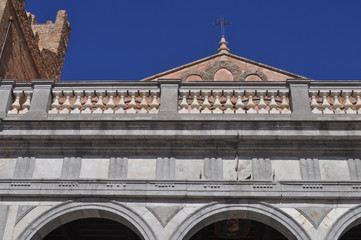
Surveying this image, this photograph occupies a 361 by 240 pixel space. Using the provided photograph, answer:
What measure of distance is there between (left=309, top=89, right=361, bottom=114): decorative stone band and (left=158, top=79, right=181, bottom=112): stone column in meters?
2.86

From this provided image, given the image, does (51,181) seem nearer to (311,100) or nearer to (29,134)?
(29,134)

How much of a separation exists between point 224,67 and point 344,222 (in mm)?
8872

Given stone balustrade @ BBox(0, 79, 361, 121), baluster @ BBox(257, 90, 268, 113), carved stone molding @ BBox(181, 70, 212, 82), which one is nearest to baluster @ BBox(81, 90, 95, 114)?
stone balustrade @ BBox(0, 79, 361, 121)

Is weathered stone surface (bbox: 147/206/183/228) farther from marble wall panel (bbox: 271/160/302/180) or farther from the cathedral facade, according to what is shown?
marble wall panel (bbox: 271/160/302/180)

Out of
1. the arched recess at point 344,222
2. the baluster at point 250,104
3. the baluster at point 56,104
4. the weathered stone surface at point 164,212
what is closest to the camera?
the arched recess at point 344,222

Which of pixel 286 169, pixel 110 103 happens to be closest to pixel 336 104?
pixel 286 169

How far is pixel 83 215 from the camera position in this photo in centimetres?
1095

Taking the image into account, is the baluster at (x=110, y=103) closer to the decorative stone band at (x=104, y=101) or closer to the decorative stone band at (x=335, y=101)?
the decorative stone band at (x=104, y=101)

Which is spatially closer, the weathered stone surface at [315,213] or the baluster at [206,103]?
the weathered stone surface at [315,213]

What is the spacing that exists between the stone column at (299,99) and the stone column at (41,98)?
5157 millimetres

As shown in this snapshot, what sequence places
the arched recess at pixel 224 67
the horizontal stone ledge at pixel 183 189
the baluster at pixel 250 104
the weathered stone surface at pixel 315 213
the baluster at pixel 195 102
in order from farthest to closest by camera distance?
the arched recess at pixel 224 67 < the baluster at pixel 195 102 < the baluster at pixel 250 104 < the horizontal stone ledge at pixel 183 189 < the weathered stone surface at pixel 315 213

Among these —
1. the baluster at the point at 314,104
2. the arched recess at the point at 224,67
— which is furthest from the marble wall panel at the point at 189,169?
the arched recess at the point at 224,67

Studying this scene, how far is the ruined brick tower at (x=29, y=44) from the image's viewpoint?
15875 mm

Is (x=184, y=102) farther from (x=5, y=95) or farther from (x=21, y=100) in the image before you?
(x=5, y=95)
